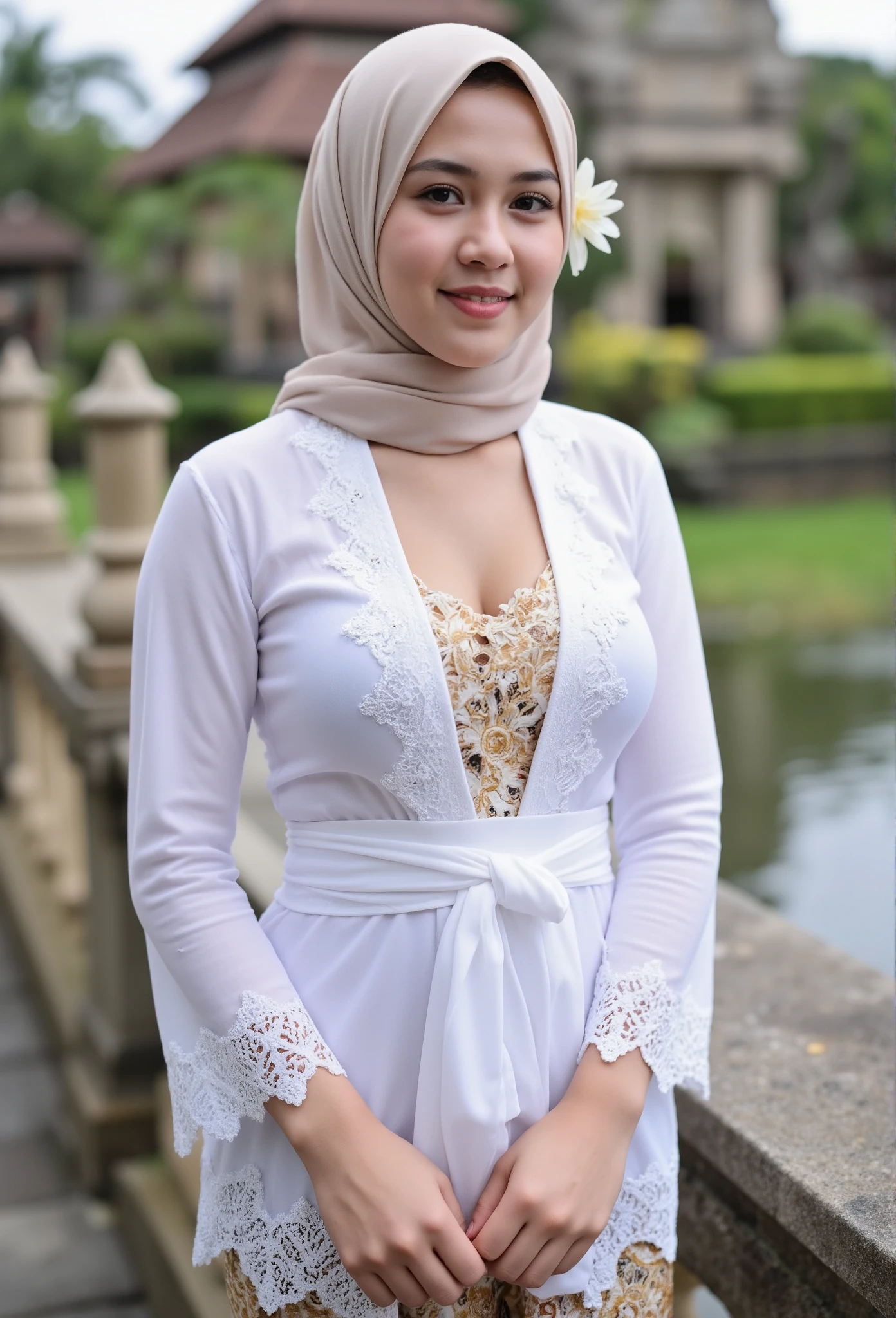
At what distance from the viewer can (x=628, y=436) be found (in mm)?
1483

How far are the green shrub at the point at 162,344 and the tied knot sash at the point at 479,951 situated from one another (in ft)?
66.2

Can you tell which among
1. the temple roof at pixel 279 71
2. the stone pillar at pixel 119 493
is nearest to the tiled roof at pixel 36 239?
the temple roof at pixel 279 71

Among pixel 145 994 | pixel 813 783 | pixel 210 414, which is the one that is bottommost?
pixel 210 414

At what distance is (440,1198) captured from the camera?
123cm

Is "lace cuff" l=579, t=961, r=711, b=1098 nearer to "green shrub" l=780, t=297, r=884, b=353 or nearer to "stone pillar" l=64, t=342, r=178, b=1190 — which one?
"stone pillar" l=64, t=342, r=178, b=1190

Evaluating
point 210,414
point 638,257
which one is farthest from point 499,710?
point 638,257

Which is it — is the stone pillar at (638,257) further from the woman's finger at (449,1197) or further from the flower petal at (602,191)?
the woman's finger at (449,1197)

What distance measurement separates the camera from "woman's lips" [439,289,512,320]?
4.28 ft

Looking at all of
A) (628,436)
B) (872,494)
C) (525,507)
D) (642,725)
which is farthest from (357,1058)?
(872,494)

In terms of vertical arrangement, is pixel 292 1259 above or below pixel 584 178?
below

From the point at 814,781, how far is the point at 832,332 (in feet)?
51.6

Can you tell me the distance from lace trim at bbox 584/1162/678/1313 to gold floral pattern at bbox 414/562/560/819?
38 cm

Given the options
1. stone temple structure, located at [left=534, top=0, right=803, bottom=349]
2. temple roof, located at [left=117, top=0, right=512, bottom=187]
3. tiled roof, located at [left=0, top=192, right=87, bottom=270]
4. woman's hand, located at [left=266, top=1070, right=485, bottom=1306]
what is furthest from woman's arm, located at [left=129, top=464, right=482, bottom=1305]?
tiled roof, located at [left=0, top=192, right=87, bottom=270]

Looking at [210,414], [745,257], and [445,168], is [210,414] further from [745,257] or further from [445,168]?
[445,168]
